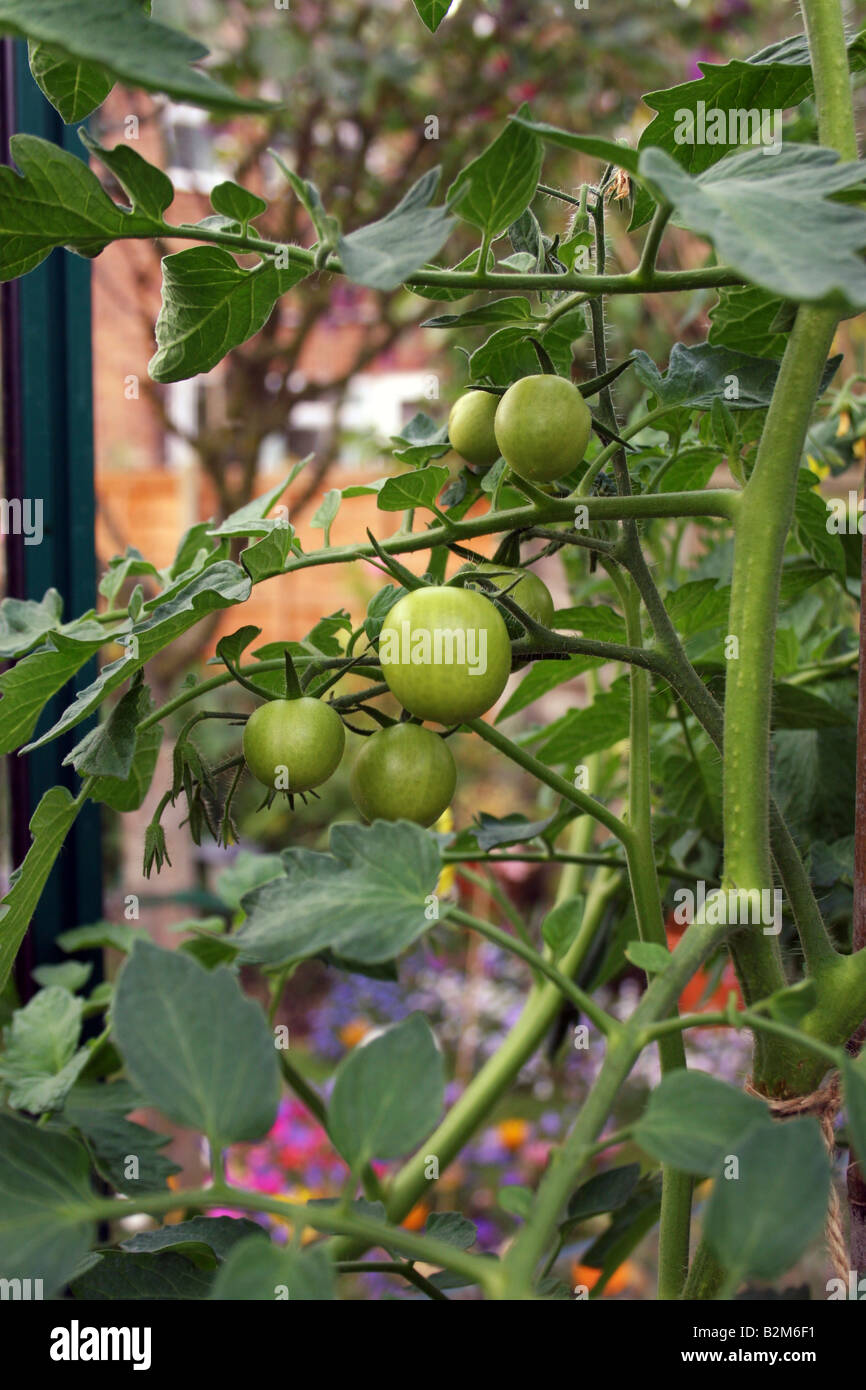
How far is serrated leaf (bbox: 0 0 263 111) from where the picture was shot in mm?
249

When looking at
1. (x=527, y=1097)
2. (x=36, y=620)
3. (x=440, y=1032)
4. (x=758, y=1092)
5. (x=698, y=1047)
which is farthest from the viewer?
(x=440, y=1032)

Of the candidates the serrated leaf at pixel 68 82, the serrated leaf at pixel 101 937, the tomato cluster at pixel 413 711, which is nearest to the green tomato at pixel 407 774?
the tomato cluster at pixel 413 711

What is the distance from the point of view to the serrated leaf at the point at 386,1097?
9.9 inches

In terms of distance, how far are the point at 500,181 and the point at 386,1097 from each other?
0.82 feet

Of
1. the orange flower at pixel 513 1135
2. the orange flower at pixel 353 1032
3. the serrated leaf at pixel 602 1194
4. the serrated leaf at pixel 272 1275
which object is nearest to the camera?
the serrated leaf at pixel 272 1275

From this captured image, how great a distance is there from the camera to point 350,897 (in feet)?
0.95

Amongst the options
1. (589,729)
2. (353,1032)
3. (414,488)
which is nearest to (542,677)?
(589,729)

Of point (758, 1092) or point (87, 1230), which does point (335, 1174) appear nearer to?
point (758, 1092)

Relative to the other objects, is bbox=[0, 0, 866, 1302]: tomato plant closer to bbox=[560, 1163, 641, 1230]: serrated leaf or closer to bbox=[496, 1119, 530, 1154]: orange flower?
bbox=[560, 1163, 641, 1230]: serrated leaf

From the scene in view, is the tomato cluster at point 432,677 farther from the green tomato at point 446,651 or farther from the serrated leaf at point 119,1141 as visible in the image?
the serrated leaf at point 119,1141

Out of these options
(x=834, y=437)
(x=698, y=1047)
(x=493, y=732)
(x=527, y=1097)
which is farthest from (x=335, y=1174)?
(x=493, y=732)

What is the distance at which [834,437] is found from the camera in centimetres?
74

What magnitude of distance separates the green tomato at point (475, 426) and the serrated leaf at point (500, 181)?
0.08 meters

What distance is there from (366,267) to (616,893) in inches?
19.2
